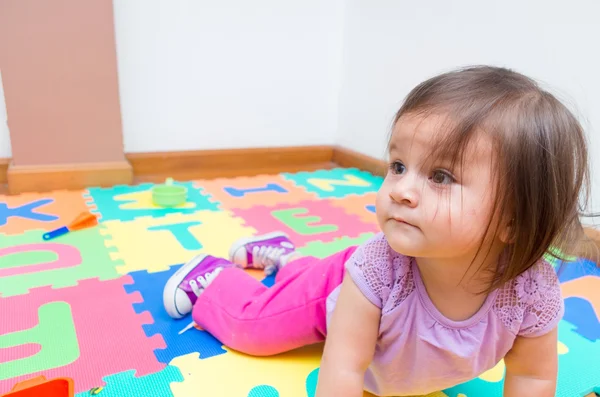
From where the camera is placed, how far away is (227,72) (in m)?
1.87

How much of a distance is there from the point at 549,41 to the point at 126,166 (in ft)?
4.31

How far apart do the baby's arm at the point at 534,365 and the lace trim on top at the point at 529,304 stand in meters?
0.02

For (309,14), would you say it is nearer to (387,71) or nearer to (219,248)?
(387,71)

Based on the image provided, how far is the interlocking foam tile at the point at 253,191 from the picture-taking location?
1.56 metres

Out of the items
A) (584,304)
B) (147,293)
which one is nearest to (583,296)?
(584,304)

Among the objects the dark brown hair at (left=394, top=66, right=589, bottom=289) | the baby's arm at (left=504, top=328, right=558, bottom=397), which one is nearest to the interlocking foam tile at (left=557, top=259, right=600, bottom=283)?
the baby's arm at (left=504, top=328, right=558, bottom=397)

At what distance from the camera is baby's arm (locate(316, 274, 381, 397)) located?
0.57m

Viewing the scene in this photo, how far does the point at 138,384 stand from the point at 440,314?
0.42 m

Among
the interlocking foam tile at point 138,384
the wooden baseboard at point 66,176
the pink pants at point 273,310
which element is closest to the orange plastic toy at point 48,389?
the interlocking foam tile at point 138,384

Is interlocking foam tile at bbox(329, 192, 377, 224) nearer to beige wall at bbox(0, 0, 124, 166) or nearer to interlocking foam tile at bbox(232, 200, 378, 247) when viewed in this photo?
interlocking foam tile at bbox(232, 200, 378, 247)

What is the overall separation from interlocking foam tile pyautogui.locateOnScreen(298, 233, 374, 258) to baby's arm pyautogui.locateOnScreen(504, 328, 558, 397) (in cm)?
60

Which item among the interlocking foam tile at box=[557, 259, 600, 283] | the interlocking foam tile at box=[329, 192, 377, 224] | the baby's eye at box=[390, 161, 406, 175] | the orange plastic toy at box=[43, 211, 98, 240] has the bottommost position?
the interlocking foam tile at box=[329, 192, 377, 224]

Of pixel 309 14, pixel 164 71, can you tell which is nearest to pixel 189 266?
pixel 164 71

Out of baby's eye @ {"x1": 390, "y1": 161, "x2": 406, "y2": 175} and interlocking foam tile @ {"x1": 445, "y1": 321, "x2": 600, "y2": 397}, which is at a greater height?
baby's eye @ {"x1": 390, "y1": 161, "x2": 406, "y2": 175}
